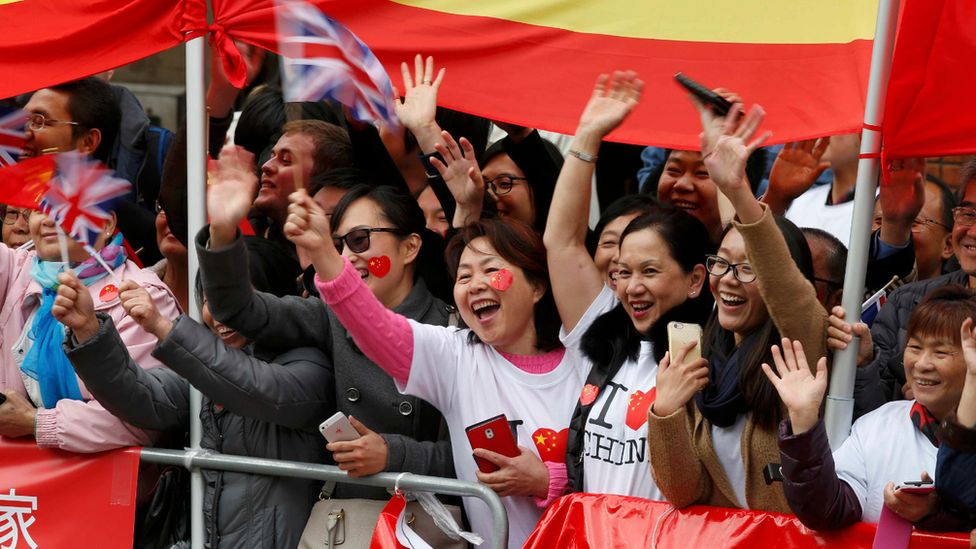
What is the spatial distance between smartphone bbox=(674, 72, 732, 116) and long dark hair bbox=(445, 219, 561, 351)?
910 millimetres

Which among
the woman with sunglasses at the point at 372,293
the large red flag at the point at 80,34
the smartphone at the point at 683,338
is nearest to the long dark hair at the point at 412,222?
the woman with sunglasses at the point at 372,293

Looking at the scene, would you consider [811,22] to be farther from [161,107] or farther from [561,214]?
[161,107]

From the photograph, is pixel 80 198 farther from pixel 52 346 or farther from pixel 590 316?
pixel 590 316

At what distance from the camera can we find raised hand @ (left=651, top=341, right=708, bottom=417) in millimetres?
3922

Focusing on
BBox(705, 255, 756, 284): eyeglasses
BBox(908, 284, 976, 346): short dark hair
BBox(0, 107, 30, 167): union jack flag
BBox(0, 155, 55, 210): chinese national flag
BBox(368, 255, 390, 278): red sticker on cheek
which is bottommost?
BBox(908, 284, 976, 346): short dark hair

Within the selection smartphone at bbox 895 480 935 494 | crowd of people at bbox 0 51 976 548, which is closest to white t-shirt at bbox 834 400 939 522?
crowd of people at bbox 0 51 976 548

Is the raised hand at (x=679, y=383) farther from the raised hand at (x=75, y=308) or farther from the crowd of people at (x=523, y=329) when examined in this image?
the raised hand at (x=75, y=308)

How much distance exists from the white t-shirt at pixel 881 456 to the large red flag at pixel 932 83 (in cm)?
72

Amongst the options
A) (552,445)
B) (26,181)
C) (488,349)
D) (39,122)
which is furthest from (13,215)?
(552,445)

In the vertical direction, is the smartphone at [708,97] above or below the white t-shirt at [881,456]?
above

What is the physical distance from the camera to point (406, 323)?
456 centimetres

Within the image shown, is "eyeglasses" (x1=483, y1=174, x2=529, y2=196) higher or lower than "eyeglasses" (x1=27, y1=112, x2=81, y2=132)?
below

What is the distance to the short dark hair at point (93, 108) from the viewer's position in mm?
6055

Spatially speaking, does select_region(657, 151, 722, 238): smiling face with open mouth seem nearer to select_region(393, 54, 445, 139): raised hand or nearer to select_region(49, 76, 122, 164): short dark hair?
select_region(393, 54, 445, 139): raised hand
